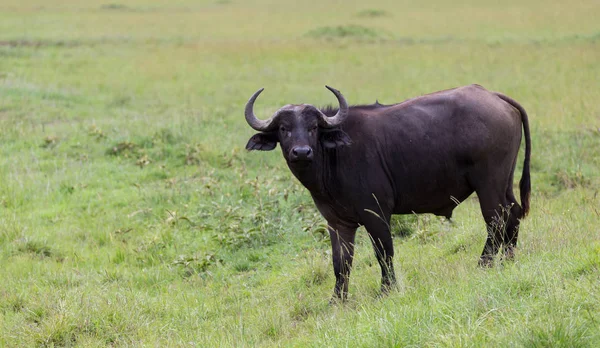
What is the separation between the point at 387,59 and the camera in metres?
24.1

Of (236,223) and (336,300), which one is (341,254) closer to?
(336,300)

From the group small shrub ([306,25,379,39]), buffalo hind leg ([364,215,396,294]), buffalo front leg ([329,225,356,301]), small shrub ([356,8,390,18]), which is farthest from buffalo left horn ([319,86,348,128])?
small shrub ([356,8,390,18])

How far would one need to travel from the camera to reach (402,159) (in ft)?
22.3

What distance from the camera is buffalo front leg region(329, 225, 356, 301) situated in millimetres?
6782

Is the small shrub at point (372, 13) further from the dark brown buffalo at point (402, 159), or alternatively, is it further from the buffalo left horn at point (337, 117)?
the buffalo left horn at point (337, 117)

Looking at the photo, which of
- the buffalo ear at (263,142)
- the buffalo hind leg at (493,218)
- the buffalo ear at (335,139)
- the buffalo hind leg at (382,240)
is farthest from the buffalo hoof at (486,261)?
the buffalo ear at (263,142)

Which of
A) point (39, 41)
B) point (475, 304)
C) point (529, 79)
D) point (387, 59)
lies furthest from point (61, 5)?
point (475, 304)

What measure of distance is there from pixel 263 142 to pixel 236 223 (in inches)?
86.0

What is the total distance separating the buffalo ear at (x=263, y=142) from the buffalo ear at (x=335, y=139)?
0.52m

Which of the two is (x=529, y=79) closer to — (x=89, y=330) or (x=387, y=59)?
(x=387, y=59)

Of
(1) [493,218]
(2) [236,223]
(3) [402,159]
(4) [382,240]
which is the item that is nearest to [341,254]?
(4) [382,240]

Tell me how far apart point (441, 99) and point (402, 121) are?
434 millimetres

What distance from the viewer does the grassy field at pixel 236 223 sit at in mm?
5215

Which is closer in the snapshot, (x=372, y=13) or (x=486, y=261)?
(x=486, y=261)
